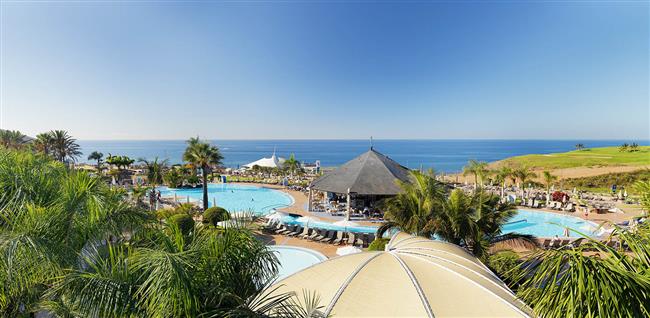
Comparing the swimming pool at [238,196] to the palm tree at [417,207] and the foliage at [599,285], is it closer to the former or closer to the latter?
the palm tree at [417,207]

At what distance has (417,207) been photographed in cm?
1371

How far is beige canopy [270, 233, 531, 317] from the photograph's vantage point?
239 inches

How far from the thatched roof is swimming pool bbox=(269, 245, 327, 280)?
10.1m

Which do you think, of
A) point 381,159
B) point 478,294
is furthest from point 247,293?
point 381,159

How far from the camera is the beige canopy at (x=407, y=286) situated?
239 inches

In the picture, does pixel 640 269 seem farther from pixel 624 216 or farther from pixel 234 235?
pixel 624 216

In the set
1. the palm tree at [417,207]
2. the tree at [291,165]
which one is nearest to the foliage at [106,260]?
the palm tree at [417,207]

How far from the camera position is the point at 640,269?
3.21 meters

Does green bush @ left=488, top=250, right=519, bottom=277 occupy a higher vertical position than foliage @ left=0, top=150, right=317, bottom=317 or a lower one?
lower

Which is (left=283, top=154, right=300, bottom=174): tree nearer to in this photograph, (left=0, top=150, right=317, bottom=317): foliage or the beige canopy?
the beige canopy

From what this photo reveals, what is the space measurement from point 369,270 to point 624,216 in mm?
29988

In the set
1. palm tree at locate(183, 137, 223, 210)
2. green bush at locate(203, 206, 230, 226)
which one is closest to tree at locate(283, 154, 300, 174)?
palm tree at locate(183, 137, 223, 210)

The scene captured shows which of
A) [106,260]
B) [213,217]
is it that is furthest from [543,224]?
[106,260]

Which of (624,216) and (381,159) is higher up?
(381,159)
